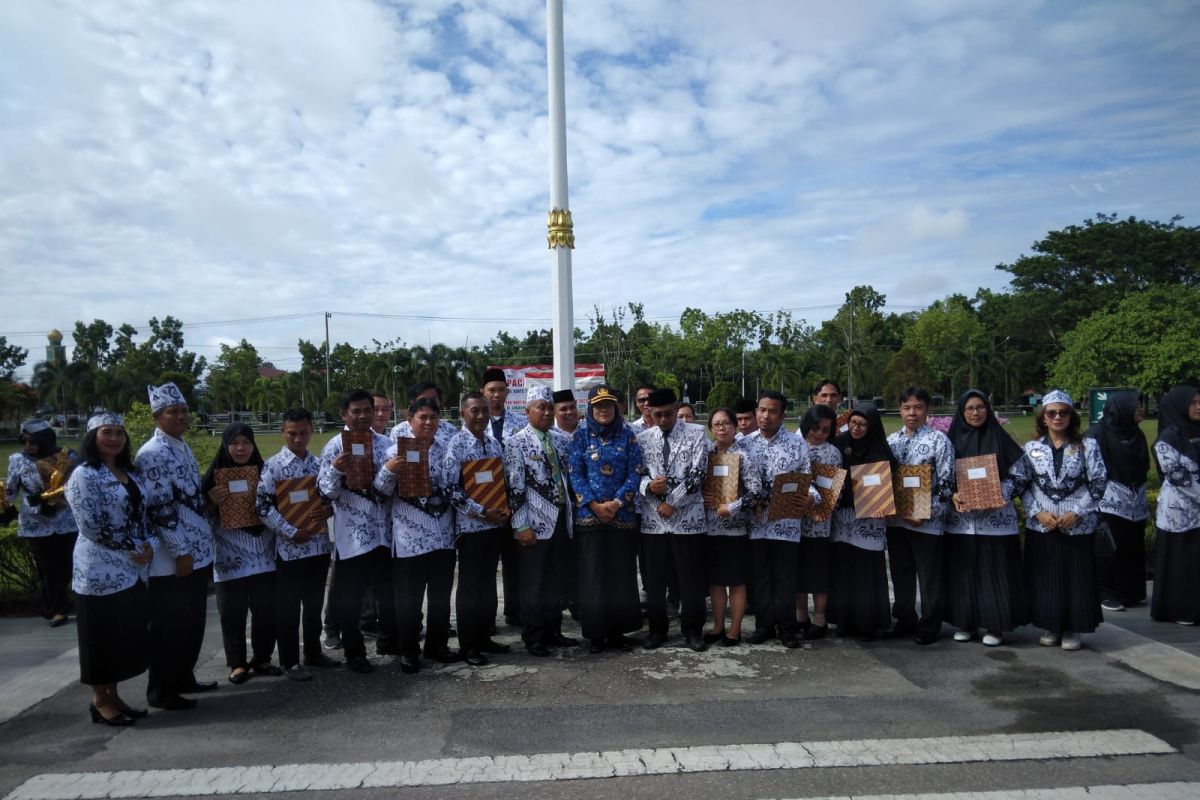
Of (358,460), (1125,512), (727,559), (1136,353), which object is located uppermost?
(1136,353)

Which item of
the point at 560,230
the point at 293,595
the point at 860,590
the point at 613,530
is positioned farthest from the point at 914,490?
the point at 560,230

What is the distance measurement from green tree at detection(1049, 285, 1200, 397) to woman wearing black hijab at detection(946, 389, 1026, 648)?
533 inches

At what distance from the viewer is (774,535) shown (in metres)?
5.71

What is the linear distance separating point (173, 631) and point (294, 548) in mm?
848

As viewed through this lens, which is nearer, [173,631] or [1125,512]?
[173,631]

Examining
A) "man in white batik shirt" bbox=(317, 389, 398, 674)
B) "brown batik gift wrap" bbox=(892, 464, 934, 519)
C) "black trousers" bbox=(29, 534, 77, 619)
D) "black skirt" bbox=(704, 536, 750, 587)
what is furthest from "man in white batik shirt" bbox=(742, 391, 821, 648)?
"black trousers" bbox=(29, 534, 77, 619)

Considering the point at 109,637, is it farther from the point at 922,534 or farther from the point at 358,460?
the point at 922,534

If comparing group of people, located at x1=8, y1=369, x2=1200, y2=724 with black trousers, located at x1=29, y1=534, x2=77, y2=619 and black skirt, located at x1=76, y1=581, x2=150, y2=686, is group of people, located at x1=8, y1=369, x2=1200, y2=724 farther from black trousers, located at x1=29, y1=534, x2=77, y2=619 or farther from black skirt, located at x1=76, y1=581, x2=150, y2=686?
black trousers, located at x1=29, y1=534, x2=77, y2=619

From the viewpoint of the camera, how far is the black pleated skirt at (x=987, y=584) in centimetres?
Result: 561

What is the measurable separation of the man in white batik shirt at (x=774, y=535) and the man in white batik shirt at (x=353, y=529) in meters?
2.72

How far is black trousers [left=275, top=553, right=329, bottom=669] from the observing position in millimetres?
5238

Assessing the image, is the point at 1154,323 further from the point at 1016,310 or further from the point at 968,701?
the point at 1016,310

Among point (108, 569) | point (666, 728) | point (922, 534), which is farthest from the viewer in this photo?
point (922, 534)

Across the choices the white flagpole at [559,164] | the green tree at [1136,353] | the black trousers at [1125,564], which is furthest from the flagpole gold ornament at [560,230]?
the green tree at [1136,353]
